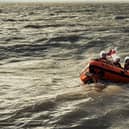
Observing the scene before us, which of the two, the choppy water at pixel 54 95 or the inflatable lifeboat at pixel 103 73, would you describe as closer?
the choppy water at pixel 54 95

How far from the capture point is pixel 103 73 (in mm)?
15086

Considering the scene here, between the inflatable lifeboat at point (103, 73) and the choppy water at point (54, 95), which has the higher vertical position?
the inflatable lifeboat at point (103, 73)

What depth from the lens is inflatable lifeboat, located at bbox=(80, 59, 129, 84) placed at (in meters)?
15.0

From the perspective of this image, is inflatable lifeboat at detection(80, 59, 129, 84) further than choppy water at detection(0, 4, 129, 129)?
Yes

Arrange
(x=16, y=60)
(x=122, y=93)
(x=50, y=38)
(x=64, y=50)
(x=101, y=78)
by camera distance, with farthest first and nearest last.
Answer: (x=50, y=38), (x=64, y=50), (x=16, y=60), (x=101, y=78), (x=122, y=93)

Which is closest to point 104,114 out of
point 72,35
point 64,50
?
point 64,50

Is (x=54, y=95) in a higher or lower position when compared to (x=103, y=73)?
lower

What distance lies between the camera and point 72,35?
33.5m

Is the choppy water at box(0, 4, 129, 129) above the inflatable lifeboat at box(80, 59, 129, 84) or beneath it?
beneath

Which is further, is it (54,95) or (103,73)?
(103,73)

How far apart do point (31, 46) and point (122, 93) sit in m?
14.1

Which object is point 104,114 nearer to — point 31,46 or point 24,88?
point 24,88

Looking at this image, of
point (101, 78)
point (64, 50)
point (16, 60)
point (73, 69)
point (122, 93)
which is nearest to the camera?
point (122, 93)

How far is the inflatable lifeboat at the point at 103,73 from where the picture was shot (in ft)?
49.1
